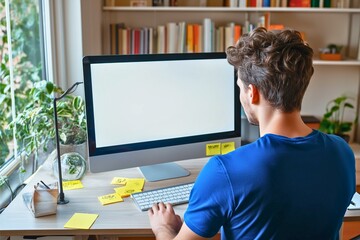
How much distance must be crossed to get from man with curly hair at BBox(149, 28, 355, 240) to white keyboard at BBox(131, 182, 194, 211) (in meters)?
0.37

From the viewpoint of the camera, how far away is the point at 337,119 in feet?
11.2

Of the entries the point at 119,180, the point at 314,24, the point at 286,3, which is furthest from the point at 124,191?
the point at 314,24

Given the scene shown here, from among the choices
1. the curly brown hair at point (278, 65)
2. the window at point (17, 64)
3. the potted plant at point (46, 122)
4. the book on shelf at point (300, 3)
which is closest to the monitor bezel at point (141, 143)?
the potted plant at point (46, 122)

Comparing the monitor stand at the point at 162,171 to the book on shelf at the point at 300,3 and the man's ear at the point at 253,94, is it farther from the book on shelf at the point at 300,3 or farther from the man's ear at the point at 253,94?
the book on shelf at the point at 300,3

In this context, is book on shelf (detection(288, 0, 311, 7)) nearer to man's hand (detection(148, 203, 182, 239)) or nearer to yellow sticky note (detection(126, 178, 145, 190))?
yellow sticky note (detection(126, 178, 145, 190))

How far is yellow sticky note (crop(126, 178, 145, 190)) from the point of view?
1.63 m

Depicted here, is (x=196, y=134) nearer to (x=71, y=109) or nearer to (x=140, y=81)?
(x=140, y=81)

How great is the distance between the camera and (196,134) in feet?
5.74

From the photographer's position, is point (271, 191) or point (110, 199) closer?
point (271, 191)

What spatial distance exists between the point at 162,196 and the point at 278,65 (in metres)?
0.69

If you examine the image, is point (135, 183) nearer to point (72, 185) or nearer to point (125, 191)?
point (125, 191)

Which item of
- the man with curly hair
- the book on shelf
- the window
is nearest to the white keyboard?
the man with curly hair

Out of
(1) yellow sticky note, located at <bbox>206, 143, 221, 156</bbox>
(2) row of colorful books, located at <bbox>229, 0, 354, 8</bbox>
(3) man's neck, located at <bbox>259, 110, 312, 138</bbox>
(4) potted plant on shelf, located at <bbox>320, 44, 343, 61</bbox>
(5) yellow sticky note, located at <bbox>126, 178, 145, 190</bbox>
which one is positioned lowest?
(5) yellow sticky note, located at <bbox>126, 178, 145, 190</bbox>

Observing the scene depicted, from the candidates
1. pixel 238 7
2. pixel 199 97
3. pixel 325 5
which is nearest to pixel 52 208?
pixel 199 97
